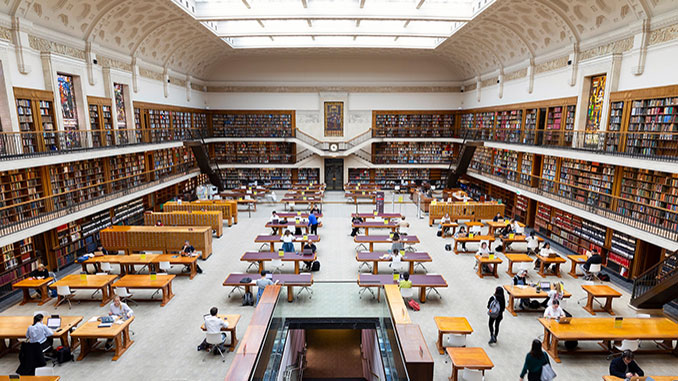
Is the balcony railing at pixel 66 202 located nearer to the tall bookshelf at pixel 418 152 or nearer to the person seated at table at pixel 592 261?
the tall bookshelf at pixel 418 152

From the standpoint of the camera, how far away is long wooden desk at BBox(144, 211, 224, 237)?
45.3 feet

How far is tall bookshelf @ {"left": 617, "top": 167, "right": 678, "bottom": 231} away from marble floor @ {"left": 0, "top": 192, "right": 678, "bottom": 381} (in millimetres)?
2167

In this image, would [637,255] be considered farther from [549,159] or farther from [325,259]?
[325,259]

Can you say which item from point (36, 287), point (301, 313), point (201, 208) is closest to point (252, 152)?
point (201, 208)

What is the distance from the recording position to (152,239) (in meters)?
11.7

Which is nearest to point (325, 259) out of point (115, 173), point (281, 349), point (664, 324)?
point (281, 349)

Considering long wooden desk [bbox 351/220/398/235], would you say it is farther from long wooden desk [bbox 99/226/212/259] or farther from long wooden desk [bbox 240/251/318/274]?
long wooden desk [bbox 99/226/212/259]

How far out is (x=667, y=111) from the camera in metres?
9.12

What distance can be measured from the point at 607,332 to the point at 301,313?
19.3 feet

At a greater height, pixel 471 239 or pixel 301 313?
pixel 471 239

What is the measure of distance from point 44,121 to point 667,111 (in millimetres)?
17261

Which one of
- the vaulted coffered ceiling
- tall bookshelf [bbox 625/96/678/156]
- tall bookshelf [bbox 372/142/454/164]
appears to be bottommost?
tall bookshelf [bbox 372/142/454/164]

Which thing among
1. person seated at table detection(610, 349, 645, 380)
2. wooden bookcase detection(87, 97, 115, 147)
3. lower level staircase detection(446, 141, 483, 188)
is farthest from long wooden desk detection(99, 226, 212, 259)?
lower level staircase detection(446, 141, 483, 188)

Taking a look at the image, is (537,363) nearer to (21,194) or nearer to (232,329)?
(232,329)
